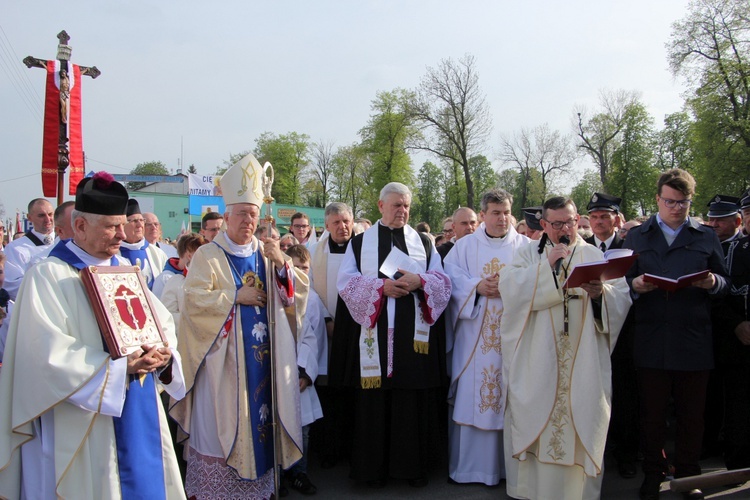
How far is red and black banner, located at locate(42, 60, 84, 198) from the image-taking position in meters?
8.86

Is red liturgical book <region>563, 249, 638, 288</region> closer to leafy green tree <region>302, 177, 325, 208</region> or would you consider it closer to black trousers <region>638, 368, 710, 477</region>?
black trousers <region>638, 368, 710, 477</region>

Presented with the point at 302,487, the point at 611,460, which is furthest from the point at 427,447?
the point at 611,460

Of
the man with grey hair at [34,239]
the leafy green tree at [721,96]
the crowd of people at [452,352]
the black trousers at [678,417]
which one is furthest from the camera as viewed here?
the leafy green tree at [721,96]

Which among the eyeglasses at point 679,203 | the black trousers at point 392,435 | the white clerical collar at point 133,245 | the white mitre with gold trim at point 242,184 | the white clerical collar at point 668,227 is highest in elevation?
the white mitre with gold trim at point 242,184

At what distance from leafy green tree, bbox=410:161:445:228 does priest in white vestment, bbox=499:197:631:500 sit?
48106 mm

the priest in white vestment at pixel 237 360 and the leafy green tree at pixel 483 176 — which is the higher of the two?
the leafy green tree at pixel 483 176

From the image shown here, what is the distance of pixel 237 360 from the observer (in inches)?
169

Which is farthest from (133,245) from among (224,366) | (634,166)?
(634,166)

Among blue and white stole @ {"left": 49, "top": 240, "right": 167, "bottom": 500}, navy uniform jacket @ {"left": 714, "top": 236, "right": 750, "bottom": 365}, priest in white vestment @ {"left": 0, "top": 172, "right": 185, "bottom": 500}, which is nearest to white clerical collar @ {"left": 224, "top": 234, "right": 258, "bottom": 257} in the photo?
priest in white vestment @ {"left": 0, "top": 172, "right": 185, "bottom": 500}

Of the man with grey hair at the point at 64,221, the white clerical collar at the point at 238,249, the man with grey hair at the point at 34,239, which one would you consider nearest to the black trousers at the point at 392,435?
the white clerical collar at the point at 238,249

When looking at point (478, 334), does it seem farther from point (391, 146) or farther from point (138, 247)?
point (391, 146)

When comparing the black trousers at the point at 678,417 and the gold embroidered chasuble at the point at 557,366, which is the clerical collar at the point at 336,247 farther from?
the black trousers at the point at 678,417

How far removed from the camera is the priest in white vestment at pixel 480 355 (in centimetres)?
485

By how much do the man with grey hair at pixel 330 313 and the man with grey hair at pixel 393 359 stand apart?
493 millimetres
